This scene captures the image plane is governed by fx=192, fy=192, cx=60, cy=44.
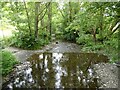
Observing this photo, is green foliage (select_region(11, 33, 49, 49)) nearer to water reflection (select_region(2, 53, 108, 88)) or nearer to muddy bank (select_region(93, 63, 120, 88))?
water reflection (select_region(2, 53, 108, 88))

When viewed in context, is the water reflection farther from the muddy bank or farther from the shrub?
the shrub

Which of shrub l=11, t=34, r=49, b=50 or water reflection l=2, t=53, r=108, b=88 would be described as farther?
shrub l=11, t=34, r=49, b=50

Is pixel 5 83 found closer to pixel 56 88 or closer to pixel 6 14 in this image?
pixel 56 88

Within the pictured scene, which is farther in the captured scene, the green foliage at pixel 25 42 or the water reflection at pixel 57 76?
the green foliage at pixel 25 42

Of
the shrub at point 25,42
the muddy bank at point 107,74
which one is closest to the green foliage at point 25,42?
the shrub at point 25,42

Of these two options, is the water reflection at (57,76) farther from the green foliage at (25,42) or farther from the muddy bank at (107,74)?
the green foliage at (25,42)

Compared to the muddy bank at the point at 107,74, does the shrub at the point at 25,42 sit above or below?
above

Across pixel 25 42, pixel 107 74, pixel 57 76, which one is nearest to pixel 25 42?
pixel 25 42

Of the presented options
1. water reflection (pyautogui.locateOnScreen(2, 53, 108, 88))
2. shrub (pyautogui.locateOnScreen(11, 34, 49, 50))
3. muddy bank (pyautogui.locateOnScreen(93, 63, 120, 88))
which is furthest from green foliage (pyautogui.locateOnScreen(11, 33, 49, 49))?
muddy bank (pyautogui.locateOnScreen(93, 63, 120, 88))

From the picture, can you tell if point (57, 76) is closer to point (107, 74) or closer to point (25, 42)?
point (107, 74)

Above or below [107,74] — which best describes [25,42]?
above

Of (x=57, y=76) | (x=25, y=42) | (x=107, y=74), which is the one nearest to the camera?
(x=57, y=76)

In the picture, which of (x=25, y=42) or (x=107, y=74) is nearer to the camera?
(x=107, y=74)

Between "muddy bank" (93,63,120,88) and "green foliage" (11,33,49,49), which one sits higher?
"green foliage" (11,33,49,49)
